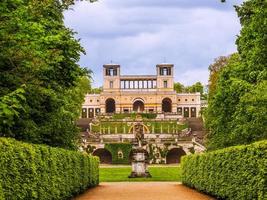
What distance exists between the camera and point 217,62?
55.0 m

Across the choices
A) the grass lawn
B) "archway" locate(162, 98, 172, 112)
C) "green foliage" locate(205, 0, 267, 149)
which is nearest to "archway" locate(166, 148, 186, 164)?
the grass lawn

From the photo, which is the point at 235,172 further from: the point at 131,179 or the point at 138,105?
the point at 138,105

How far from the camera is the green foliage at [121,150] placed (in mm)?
66875

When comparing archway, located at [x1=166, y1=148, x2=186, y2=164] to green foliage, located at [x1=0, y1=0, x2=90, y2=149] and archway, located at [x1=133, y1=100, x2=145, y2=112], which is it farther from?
green foliage, located at [x1=0, y1=0, x2=90, y2=149]

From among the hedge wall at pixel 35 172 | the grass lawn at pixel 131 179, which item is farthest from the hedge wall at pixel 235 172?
the grass lawn at pixel 131 179

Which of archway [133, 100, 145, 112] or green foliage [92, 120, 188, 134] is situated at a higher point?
archway [133, 100, 145, 112]

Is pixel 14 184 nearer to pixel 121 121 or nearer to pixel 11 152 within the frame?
pixel 11 152

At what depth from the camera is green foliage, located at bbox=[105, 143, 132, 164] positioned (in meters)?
66.9

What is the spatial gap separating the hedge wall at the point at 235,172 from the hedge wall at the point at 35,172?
4365mm

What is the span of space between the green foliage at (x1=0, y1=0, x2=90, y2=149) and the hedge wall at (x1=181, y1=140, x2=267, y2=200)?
4.92 metres

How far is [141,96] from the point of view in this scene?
116 meters

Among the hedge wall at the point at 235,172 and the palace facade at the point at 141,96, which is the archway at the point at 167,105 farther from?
the hedge wall at the point at 235,172

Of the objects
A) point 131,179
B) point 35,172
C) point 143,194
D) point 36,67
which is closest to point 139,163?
point 131,179

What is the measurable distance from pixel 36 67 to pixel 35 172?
3073mm
